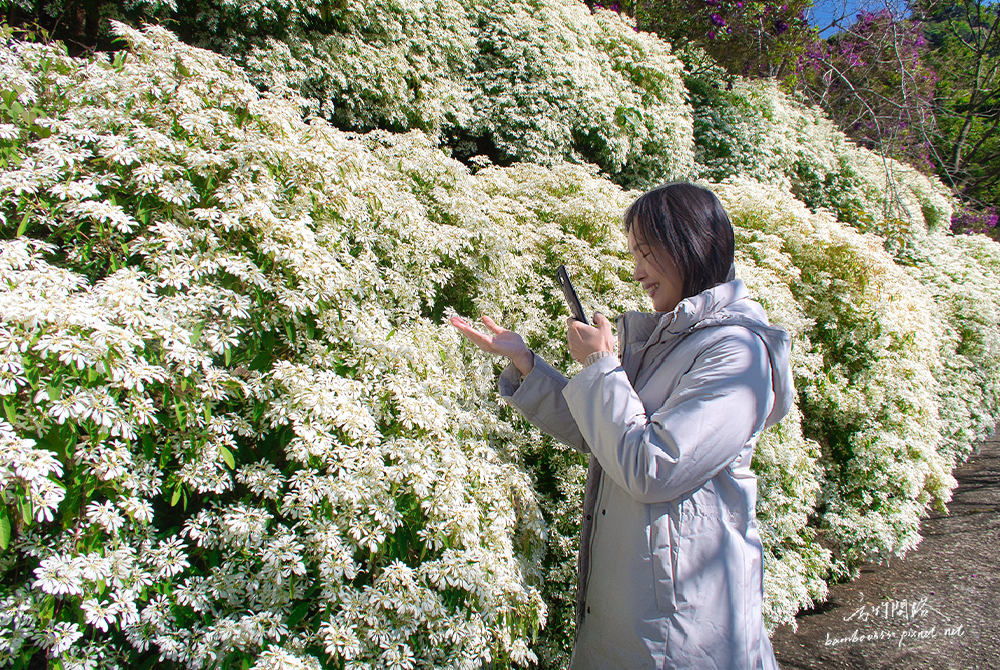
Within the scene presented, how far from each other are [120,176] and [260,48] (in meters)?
4.02

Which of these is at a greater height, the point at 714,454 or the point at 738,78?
the point at 738,78

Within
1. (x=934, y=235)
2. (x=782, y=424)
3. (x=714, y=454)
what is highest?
(x=934, y=235)

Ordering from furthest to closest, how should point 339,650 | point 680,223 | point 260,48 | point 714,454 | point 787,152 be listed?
point 787,152, point 260,48, point 339,650, point 680,223, point 714,454

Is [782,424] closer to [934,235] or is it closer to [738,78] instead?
[738,78]

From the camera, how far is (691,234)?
1268mm

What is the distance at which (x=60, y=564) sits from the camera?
4.29ft

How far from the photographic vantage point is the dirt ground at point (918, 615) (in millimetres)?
3430

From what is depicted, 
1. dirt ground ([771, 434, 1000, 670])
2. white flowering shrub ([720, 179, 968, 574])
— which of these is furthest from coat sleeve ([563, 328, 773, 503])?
white flowering shrub ([720, 179, 968, 574])

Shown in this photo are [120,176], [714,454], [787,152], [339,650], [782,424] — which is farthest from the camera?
[787,152]

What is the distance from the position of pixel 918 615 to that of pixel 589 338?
4.26 metres

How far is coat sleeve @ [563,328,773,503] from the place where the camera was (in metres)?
1.07

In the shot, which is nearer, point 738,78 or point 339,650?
point 339,650

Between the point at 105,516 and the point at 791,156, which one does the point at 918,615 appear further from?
the point at 791,156

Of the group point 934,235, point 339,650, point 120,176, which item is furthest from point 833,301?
point 934,235
